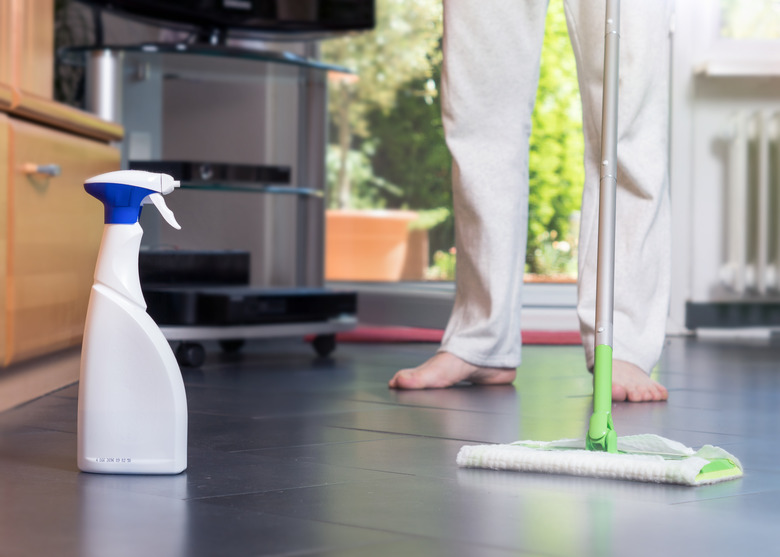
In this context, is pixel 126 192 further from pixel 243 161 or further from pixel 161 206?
Answer: pixel 243 161

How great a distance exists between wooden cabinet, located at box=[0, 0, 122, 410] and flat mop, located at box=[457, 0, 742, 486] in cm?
72

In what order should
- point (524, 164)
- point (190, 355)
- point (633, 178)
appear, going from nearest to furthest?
point (633, 178) < point (524, 164) < point (190, 355)

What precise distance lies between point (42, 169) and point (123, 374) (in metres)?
0.67

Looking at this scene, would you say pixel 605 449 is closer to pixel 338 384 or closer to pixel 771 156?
pixel 338 384

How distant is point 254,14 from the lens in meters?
2.71

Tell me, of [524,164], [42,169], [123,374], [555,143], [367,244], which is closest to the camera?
[123,374]

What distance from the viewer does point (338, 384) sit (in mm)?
1881

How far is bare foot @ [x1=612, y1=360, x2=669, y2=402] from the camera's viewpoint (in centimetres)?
165

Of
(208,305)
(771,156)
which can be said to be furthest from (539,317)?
(208,305)

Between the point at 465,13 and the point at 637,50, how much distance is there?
29 centimetres

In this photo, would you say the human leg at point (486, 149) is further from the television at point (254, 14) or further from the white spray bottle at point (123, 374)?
the television at point (254, 14)

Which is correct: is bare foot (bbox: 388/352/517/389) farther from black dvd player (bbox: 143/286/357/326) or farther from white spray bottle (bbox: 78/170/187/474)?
white spray bottle (bbox: 78/170/187/474)

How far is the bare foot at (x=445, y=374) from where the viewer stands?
1.80m

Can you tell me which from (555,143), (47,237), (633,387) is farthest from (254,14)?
(555,143)
